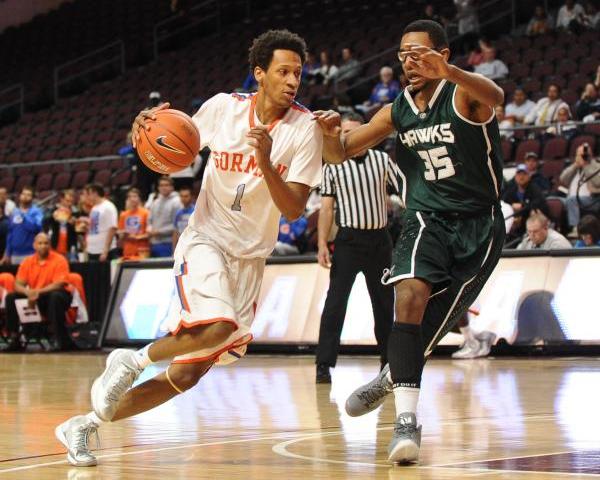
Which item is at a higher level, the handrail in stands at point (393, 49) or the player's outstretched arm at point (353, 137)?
the handrail in stands at point (393, 49)

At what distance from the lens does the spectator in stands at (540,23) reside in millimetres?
19250

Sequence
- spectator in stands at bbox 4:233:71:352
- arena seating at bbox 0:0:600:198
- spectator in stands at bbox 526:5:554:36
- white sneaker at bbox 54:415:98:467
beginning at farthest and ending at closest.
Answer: spectator in stands at bbox 526:5:554:36
arena seating at bbox 0:0:600:198
spectator in stands at bbox 4:233:71:352
white sneaker at bbox 54:415:98:467

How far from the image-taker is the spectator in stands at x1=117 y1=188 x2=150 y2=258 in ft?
47.1

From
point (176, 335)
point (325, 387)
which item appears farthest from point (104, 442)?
point (325, 387)

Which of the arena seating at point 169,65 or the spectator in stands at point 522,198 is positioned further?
the arena seating at point 169,65

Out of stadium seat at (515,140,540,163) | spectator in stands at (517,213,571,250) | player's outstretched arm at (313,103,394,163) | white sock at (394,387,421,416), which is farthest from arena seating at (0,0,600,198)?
white sock at (394,387,421,416)

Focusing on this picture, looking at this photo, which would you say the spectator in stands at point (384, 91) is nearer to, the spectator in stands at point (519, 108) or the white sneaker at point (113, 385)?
the spectator in stands at point (519, 108)

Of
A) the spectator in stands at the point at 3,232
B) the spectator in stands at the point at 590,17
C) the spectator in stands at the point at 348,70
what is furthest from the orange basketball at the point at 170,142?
the spectator in stands at the point at 348,70

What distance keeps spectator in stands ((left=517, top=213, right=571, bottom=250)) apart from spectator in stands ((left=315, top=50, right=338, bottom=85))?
9434mm

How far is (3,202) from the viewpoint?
17.4 m

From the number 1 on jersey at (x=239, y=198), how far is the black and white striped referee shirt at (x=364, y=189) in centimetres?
380

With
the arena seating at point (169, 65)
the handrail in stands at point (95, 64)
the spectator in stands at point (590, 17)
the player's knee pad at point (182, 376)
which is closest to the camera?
the player's knee pad at point (182, 376)

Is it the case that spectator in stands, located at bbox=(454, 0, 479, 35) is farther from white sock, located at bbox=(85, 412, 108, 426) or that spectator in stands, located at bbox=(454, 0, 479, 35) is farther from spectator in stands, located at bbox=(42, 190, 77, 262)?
white sock, located at bbox=(85, 412, 108, 426)

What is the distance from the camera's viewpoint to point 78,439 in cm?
472
